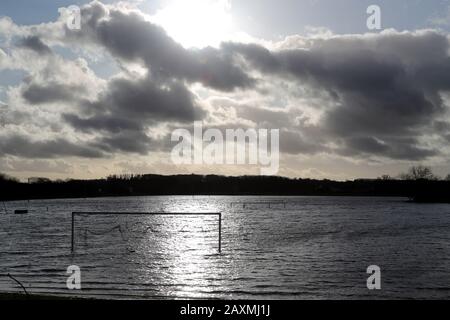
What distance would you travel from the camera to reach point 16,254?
5619 centimetres

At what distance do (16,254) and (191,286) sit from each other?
101 feet

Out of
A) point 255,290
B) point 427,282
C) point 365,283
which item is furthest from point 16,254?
point 427,282

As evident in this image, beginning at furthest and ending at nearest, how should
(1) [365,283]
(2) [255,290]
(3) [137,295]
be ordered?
1. (1) [365,283]
2. (2) [255,290]
3. (3) [137,295]
